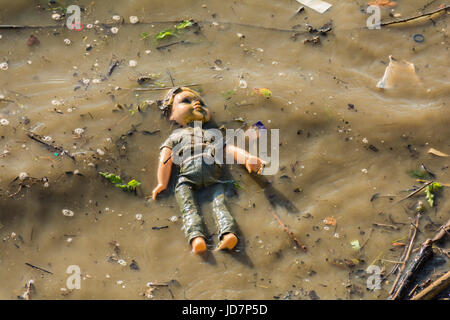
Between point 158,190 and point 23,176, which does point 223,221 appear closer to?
point 158,190

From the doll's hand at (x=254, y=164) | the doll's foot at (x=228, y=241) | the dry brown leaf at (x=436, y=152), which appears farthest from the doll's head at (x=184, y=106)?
the dry brown leaf at (x=436, y=152)

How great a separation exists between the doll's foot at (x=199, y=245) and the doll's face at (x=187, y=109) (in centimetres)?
195

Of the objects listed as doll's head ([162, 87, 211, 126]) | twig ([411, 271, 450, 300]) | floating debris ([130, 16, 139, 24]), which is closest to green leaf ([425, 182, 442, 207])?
twig ([411, 271, 450, 300])

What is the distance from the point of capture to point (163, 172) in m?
6.46

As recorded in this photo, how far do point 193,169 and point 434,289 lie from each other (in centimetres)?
357

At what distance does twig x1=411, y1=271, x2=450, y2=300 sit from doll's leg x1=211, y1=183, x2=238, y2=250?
2433mm

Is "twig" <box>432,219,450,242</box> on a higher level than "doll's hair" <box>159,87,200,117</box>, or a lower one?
lower

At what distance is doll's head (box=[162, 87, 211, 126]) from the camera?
6.80 meters

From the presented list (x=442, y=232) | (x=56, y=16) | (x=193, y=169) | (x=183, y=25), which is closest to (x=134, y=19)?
(x=183, y=25)

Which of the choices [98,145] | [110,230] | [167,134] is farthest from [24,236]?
[167,134]

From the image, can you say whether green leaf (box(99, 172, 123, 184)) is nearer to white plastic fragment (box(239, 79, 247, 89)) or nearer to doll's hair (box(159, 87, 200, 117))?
doll's hair (box(159, 87, 200, 117))

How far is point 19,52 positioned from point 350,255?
6727 mm

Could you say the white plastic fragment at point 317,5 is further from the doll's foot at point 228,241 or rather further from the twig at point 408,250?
the doll's foot at point 228,241

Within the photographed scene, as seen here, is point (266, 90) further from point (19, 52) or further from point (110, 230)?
point (19, 52)
